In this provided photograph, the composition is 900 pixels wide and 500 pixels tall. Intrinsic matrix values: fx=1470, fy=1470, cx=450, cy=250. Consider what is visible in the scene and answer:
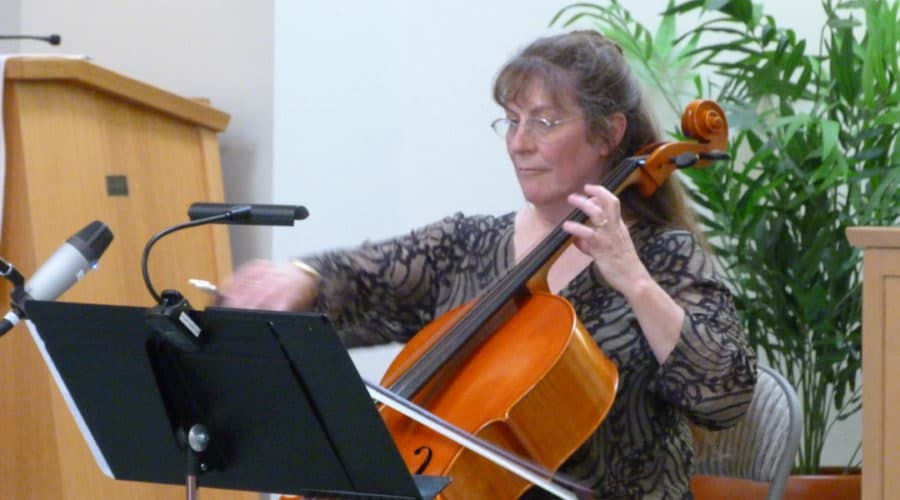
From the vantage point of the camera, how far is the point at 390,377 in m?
1.87

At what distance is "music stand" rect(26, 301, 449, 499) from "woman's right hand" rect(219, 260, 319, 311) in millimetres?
333

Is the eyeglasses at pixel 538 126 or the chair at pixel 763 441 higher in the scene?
the eyeglasses at pixel 538 126

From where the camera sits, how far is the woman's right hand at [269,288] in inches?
72.9

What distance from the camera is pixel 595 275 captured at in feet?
6.61

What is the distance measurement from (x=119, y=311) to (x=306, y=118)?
1.61 m

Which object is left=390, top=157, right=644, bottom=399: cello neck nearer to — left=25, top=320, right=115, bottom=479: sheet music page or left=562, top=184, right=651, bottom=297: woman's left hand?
left=562, top=184, right=651, bottom=297: woman's left hand

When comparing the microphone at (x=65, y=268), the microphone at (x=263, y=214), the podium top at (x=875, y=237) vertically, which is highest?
the microphone at (x=263, y=214)

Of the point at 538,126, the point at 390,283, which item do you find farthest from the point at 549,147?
the point at 390,283

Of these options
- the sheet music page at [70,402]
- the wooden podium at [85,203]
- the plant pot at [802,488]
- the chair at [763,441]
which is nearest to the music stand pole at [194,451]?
the sheet music page at [70,402]

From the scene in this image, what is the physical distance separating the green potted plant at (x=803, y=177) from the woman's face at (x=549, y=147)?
0.73 metres

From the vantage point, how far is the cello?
5.58ft

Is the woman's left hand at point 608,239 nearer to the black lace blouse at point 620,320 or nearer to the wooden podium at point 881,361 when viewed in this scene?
the black lace blouse at point 620,320

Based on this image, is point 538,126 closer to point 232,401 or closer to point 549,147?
A: point 549,147

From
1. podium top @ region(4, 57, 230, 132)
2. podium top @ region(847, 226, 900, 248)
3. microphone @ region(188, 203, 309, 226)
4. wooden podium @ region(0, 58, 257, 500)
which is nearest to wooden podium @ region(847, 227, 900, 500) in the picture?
podium top @ region(847, 226, 900, 248)
